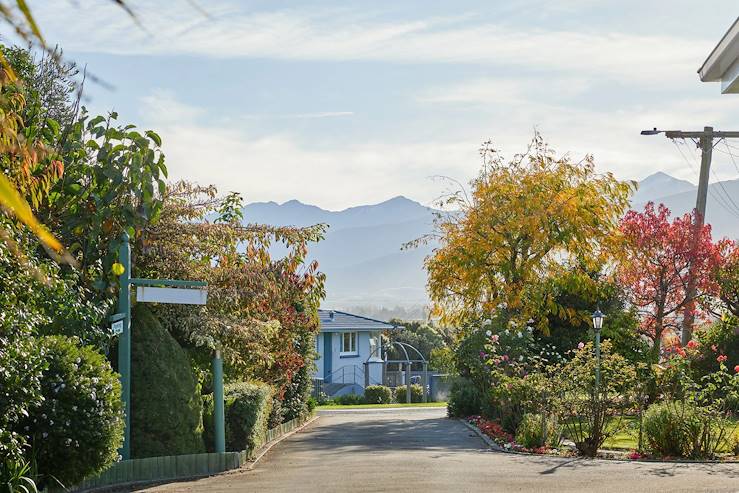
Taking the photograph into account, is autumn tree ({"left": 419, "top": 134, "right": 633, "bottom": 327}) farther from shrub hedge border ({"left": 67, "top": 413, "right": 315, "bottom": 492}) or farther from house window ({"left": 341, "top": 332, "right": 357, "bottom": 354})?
house window ({"left": 341, "top": 332, "right": 357, "bottom": 354})

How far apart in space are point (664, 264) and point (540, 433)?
12355 millimetres

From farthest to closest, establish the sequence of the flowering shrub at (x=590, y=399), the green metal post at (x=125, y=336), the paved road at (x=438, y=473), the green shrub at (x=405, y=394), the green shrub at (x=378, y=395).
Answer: the green shrub at (x=405, y=394)
the green shrub at (x=378, y=395)
the flowering shrub at (x=590, y=399)
the green metal post at (x=125, y=336)
the paved road at (x=438, y=473)

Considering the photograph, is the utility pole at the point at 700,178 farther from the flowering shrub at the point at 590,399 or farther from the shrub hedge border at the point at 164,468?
the shrub hedge border at the point at 164,468

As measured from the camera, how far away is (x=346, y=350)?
61219mm

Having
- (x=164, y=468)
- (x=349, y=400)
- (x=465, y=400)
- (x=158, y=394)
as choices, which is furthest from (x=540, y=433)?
(x=349, y=400)

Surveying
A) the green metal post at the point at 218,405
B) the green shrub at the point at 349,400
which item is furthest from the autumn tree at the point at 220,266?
the green shrub at the point at 349,400

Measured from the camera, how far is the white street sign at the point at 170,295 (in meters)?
13.0

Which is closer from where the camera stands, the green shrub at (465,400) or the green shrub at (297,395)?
the green shrub at (297,395)

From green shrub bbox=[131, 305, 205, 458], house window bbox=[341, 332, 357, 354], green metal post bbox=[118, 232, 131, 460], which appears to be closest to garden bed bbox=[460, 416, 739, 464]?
green shrub bbox=[131, 305, 205, 458]

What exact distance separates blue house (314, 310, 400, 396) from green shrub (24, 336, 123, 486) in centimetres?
4529

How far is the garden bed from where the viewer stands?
54.6 ft

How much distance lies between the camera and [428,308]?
33.5 m

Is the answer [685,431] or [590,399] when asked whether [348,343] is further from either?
[685,431]

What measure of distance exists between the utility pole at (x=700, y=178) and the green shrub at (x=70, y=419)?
2127 cm
